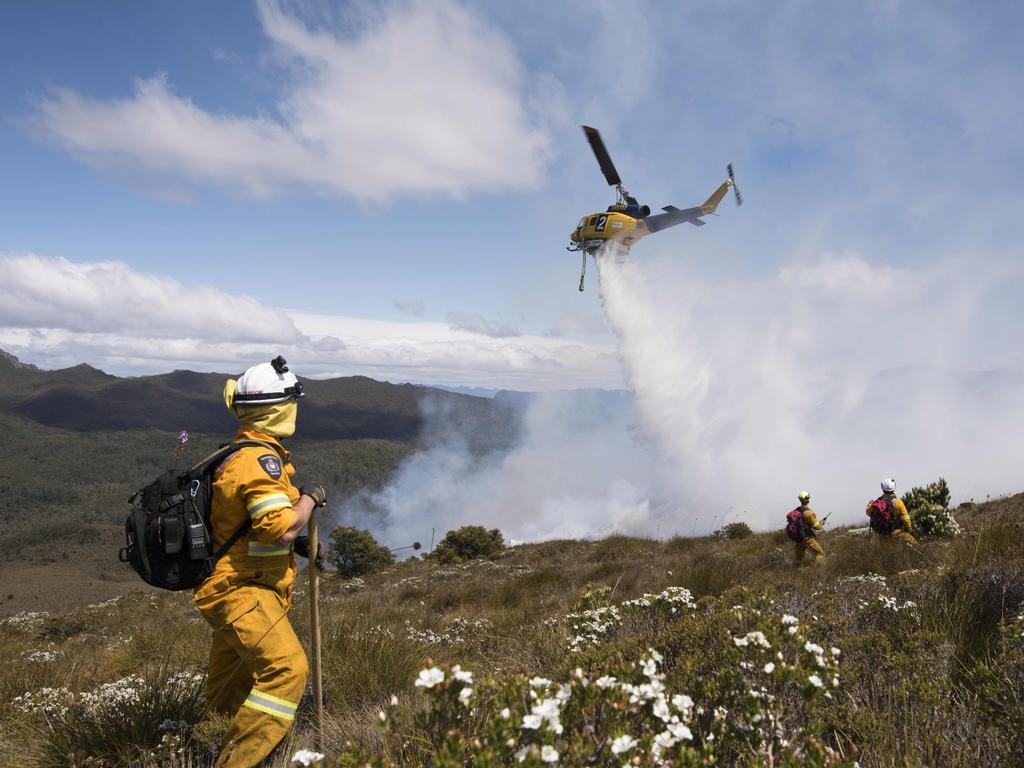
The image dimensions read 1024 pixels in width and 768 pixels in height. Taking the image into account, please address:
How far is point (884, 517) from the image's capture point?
11.5 m

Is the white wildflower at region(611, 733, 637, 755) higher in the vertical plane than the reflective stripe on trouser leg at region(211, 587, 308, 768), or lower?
higher

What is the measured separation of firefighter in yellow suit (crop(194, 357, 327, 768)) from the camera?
3311mm

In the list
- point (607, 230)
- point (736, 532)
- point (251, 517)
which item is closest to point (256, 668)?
point (251, 517)

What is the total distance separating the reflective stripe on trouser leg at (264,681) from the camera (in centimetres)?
323

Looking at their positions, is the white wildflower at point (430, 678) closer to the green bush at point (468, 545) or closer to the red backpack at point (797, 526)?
the red backpack at point (797, 526)

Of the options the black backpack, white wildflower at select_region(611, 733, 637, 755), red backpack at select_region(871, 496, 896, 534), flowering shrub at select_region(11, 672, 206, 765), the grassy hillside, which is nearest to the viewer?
white wildflower at select_region(611, 733, 637, 755)

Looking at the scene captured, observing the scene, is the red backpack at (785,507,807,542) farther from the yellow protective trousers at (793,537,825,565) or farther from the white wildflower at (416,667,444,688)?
the white wildflower at (416,667,444,688)

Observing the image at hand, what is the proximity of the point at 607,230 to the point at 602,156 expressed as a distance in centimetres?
391

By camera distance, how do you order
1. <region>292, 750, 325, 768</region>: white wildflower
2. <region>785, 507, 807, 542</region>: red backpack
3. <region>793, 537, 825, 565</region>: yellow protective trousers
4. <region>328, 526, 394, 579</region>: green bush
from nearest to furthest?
<region>292, 750, 325, 768</region>: white wildflower, <region>793, 537, 825, 565</region>: yellow protective trousers, <region>785, 507, 807, 542</region>: red backpack, <region>328, 526, 394, 579</region>: green bush

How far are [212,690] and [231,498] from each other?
1.43 meters

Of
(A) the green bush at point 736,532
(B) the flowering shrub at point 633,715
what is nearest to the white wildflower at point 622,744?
(B) the flowering shrub at point 633,715

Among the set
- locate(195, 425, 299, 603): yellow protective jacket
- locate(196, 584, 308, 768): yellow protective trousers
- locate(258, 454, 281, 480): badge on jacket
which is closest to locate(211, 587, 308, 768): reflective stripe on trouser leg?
locate(196, 584, 308, 768): yellow protective trousers

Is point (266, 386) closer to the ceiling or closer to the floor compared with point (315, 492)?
closer to the ceiling

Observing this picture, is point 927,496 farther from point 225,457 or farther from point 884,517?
point 225,457
